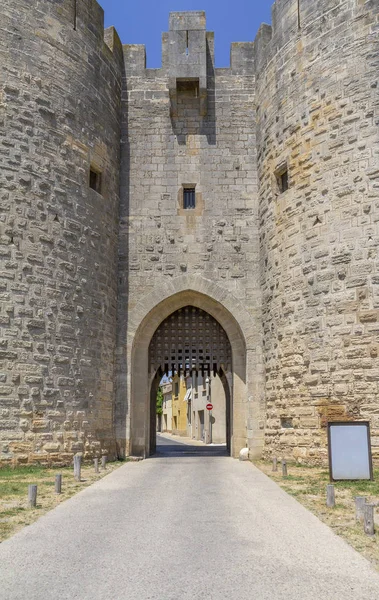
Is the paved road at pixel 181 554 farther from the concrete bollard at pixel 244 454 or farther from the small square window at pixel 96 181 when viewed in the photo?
the small square window at pixel 96 181

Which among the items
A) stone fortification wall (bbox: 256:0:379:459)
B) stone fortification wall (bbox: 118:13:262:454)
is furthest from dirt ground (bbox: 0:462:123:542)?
stone fortification wall (bbox: 256:0:379:459)

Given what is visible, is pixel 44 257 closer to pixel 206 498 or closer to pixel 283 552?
pixel 206 498

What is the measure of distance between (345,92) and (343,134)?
0.74m

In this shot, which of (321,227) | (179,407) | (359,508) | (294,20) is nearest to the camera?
(359,508)

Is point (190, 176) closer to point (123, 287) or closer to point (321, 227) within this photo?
point (123, 287)

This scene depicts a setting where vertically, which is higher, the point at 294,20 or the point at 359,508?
the point at 294,20

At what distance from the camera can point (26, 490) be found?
6.56m

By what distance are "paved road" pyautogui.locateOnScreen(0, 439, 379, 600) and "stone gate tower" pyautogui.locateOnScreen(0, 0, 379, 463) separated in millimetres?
3691

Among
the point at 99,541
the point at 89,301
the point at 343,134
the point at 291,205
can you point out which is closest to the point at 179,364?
the point at 89,301

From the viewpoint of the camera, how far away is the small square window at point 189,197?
12.2 m

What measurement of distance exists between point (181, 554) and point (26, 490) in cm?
340

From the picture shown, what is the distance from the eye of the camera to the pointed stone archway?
11203 millimetres

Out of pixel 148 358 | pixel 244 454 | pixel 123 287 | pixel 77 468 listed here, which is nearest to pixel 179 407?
pixel 148 358

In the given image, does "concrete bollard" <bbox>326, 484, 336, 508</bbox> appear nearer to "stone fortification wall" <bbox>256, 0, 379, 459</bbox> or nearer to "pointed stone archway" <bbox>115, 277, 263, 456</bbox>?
"stone fortification wall" <bbox>256, 0, 379, 459</bbox>
